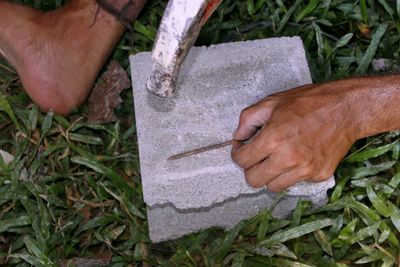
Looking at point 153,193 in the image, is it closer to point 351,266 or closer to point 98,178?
point 98,178

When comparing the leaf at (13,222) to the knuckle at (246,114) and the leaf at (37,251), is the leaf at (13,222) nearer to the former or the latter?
the leaf at (37,251)

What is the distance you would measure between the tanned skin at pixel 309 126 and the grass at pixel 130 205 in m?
0.23

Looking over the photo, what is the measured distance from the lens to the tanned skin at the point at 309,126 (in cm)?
197

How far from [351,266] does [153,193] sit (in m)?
0.68

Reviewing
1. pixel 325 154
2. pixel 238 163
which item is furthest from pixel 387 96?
pixel 238 163

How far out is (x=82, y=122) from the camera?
2488 mm

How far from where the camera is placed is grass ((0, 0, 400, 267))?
2207 mm

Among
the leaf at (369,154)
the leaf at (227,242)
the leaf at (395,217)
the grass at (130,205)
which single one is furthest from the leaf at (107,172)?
the leaf at (395,217)

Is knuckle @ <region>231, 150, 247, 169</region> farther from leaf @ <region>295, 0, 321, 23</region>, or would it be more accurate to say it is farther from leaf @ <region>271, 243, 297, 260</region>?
leaf @ <region>295, 0, 321, 23</region>

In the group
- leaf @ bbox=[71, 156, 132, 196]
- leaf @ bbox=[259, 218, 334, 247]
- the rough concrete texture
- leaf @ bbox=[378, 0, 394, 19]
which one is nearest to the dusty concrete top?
the rough concrete texture

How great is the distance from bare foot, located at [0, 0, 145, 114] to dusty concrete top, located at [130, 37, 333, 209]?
254 millimetres

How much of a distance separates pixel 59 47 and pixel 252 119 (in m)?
0.80

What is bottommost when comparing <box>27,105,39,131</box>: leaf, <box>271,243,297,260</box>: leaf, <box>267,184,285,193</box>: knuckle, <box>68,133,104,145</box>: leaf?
<box>271,243,297,260</box>: leaf

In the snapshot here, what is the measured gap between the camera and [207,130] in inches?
85.2
